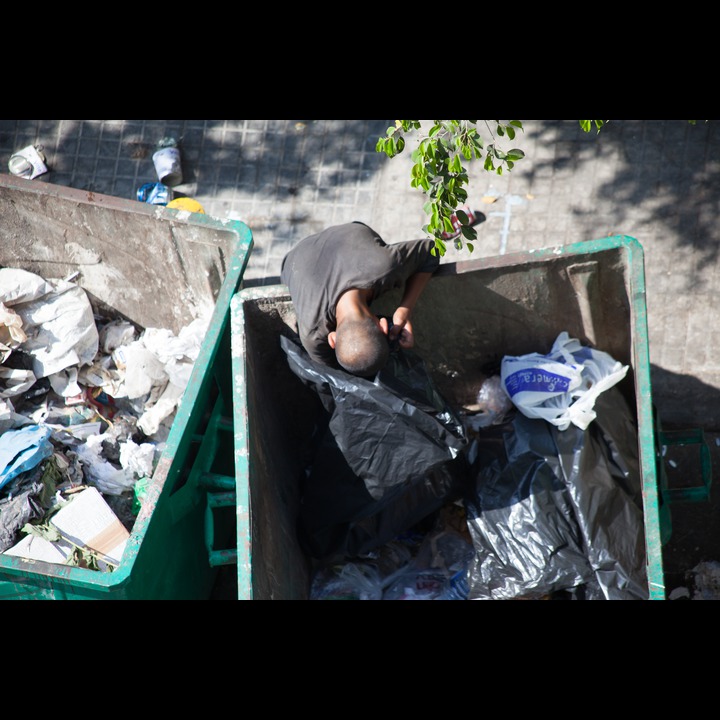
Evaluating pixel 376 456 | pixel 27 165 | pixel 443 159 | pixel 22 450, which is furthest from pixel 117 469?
pixel 27 165

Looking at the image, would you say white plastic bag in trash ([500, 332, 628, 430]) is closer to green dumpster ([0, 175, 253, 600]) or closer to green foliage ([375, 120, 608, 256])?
green foliage ([375, 120, 608, 256])

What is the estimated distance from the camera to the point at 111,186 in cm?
566

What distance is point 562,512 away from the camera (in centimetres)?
350

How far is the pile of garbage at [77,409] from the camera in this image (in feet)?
11.6

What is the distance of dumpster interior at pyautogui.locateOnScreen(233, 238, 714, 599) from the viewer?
132 inches

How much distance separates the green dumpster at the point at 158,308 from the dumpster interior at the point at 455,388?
221 millimetres

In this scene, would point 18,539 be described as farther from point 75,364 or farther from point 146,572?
point 75,364

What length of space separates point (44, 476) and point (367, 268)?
5.71 feet

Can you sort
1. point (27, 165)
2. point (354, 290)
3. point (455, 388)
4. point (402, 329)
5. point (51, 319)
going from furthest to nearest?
point (27, 165)
point (51, 319)
point (455, 388)
point (402, 329)
point (354, 290)

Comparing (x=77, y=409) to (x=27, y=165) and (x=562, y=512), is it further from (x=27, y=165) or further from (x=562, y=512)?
(x=562, y=512)

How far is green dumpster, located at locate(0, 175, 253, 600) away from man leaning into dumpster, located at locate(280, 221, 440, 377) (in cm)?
38

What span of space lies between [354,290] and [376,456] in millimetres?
733

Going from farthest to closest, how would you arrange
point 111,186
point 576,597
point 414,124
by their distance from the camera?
point 111,186
point 576,597
point 414,124

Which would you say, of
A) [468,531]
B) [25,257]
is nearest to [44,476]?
[25,257]
